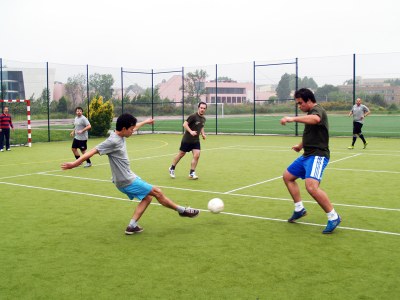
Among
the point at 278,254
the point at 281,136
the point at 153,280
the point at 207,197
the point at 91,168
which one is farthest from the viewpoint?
the point at 281,136

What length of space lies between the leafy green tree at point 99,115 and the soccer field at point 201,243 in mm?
16471

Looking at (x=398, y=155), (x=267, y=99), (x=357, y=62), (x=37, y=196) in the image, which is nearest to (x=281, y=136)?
(x=267, y=99)

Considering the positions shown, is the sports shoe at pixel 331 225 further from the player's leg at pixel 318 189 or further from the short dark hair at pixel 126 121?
the short dark hair at pixel 126 121

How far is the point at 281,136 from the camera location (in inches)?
1124

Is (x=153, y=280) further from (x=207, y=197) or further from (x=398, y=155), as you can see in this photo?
(x=398, y=155)

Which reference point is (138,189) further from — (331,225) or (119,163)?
(331,225)

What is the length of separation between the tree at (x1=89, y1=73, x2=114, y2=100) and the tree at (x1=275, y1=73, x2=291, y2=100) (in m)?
11.3

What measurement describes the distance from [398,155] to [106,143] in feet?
45.0

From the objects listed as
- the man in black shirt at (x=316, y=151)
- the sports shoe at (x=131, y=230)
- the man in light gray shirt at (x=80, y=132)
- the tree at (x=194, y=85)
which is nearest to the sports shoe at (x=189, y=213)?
the sports shoe at (x=131, y=230)

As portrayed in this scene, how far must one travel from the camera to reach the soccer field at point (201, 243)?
16.1 ft

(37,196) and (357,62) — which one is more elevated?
(357,62)

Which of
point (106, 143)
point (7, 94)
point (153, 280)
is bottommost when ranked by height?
point (153, 280)

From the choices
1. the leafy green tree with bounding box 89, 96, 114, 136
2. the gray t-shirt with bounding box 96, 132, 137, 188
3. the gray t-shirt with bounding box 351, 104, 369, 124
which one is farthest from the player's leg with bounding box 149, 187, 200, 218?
the leafy green tree with bounding box 89, 96, 114, 136

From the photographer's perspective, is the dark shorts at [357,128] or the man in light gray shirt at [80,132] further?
the dark shorts at [357,128]
